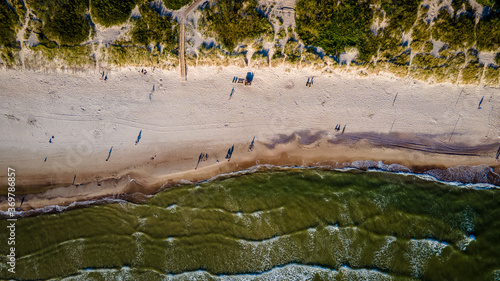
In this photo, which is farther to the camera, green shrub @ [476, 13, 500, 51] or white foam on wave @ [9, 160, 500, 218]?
white foam on wave @ [9, 160, 500, 218]

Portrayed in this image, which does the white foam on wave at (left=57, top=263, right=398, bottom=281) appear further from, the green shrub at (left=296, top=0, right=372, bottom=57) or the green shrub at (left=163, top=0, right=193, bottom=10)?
the green shrub at (left=163, top=0, right=193, bottom=10)

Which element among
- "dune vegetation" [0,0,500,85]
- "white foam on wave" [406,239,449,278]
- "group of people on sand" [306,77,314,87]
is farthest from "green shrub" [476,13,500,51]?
"white foam on wave" [406,239,449,278]

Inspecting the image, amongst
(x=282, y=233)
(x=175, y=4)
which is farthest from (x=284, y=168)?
(x=175, y=4)

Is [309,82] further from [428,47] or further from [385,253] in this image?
→ [385,253]

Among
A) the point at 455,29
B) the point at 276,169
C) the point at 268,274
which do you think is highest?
the point at 455,29

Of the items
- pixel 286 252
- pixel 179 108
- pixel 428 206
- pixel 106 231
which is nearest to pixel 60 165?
pixel 106 231
